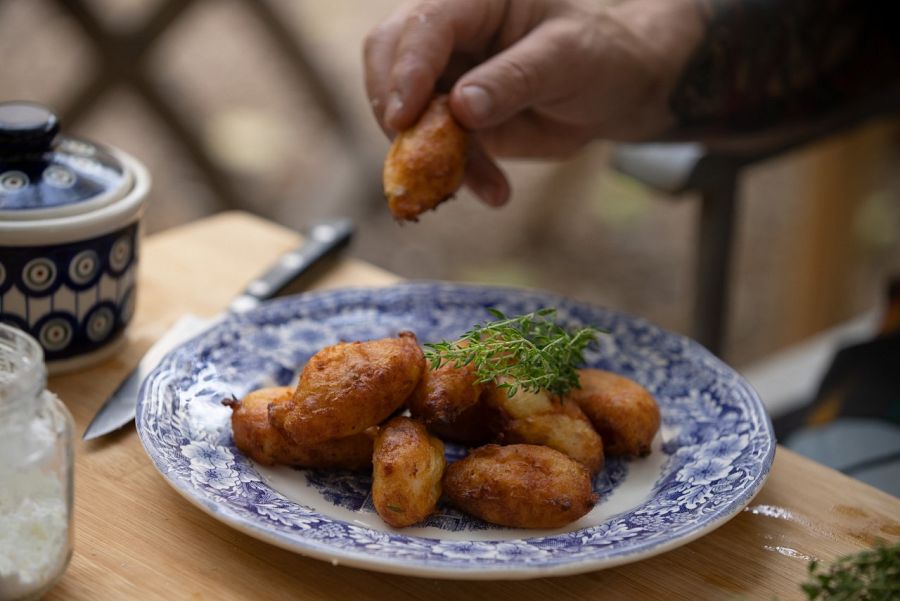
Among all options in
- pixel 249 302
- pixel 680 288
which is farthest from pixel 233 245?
pixel 680 288

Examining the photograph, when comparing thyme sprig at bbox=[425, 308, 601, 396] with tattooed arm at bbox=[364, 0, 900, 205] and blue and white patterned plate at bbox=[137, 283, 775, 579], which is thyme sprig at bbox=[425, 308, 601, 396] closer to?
blue and white patterned plate at bbox=[137, 283, 775, 579]

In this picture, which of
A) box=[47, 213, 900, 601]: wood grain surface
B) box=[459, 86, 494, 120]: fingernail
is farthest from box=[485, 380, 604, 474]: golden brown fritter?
box=[459, 86, 494, 120]: fingernail

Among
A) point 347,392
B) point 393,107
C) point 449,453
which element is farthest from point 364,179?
point 347,392

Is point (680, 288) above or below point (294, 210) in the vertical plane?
below

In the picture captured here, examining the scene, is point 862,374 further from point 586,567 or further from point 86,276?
point 86,276

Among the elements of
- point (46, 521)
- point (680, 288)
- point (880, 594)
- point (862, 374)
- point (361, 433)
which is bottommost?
point (680, 288)

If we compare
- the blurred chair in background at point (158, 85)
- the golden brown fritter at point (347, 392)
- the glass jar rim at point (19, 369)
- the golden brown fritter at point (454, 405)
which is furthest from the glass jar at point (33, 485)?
the blurred chair in background at point (158, 85)
